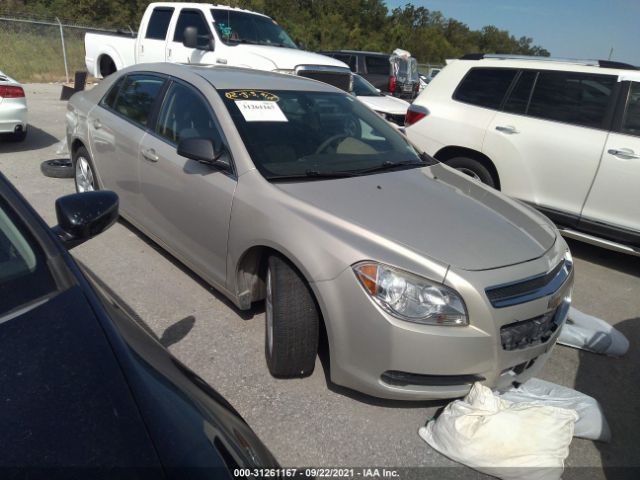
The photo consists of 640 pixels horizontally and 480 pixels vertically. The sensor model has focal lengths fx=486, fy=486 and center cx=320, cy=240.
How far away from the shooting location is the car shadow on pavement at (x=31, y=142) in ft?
24.4

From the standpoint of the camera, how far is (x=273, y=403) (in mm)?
2561

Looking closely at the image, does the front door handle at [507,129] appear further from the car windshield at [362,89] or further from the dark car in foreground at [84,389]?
the car windshield at [362,89]

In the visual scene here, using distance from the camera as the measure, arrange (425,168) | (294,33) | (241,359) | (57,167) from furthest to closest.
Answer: (294,33)
(57,167)
(425,168)
(241,359)

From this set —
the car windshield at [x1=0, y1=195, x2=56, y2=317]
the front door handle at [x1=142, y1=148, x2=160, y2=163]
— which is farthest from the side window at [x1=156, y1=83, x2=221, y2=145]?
the car windshield at [x1=0, y1=195, x2=56, y2=317]

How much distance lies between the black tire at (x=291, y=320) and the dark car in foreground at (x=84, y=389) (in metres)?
0.96

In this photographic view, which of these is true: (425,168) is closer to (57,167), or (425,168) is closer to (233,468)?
(233,468)

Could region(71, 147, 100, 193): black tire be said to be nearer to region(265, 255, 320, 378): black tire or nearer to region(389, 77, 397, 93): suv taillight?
region(265, 255, 320, 378): black tire

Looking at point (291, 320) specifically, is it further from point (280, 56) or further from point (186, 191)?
point (280, 56)

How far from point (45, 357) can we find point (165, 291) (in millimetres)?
2318

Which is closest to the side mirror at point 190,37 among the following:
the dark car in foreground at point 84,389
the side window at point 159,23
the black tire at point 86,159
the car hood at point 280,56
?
the car hood at point 280,56

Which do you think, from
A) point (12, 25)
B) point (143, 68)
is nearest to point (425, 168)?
point (143, 68)

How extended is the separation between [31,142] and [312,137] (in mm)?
6692

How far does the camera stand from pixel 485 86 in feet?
17.3

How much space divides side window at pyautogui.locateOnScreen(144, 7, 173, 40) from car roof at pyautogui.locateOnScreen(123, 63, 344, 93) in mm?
4887
